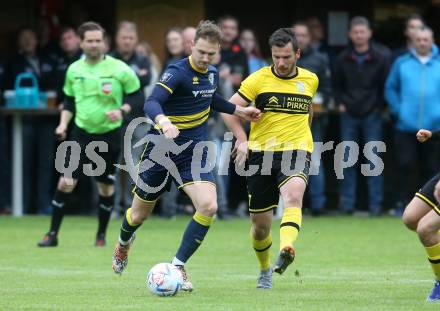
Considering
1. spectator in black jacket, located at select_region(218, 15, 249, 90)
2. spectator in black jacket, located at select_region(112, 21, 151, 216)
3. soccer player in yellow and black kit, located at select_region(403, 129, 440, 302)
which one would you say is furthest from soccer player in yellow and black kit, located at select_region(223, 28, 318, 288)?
spectator in black jacket, located at select_region(218, 15, 249, 90)

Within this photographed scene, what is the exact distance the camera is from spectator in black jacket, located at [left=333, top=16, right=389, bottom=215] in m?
16.7

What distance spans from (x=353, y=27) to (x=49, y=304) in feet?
30.0

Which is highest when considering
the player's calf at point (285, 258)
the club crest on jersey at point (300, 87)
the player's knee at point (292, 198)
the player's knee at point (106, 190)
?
the club crest on jersey at point (300, 87)

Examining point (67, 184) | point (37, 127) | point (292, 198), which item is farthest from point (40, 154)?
point (292, 198)

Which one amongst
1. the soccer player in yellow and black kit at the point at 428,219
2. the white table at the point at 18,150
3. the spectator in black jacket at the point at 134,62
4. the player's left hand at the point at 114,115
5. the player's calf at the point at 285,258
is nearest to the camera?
the soccer player in yellow and black kit at the point at 428,219

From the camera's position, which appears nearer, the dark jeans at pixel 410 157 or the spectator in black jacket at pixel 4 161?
the dark jeans at pixel 410 157

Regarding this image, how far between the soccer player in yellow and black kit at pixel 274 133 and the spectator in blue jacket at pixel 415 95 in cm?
668

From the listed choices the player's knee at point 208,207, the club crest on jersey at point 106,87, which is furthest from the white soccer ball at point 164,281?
the club crest on jersey at point 106,87

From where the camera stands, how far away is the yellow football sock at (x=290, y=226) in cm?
903

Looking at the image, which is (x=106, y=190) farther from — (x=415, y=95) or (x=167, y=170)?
(x=415, y=95)

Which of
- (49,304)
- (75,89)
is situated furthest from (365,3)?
(49,304)

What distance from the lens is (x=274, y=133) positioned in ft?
32.3

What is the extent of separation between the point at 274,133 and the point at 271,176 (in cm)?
38

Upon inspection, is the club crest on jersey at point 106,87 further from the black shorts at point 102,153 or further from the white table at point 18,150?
the white table at point 18,150
